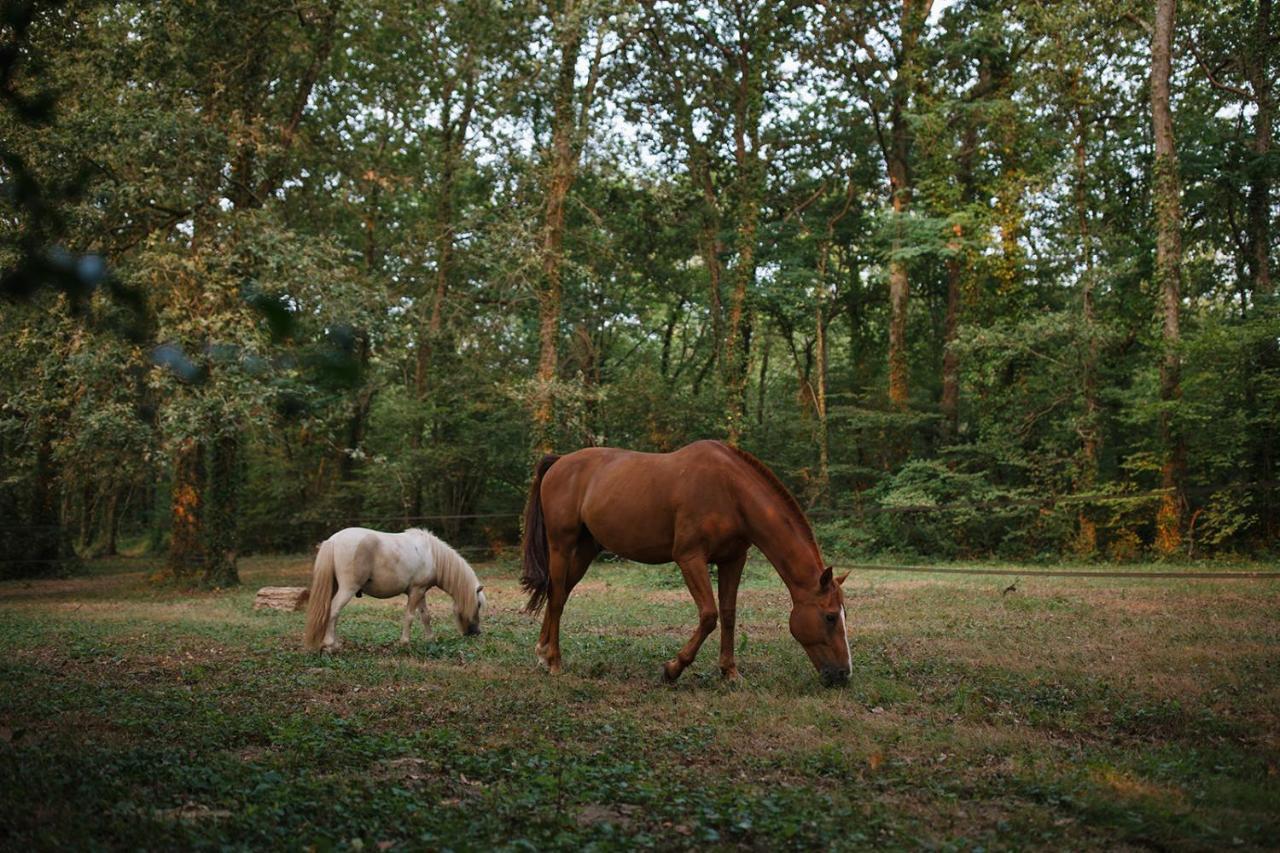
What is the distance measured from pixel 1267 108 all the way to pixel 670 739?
21.6 metres

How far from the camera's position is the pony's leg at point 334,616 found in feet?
30.4

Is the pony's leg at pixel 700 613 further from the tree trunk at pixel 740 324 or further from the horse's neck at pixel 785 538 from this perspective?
the tree trunk at pixel 740 324

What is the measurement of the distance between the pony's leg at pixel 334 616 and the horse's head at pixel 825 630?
4322 millimetres

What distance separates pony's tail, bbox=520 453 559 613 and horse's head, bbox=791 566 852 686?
2.33 m

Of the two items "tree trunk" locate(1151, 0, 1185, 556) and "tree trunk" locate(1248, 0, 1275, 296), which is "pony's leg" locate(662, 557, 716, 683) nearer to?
"tree trunk" locate(1151, 0, 1185, 556)

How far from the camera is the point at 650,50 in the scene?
77.5 feet

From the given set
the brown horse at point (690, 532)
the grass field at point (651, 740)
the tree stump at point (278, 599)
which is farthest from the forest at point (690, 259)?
the brown horse at point (690, 532)

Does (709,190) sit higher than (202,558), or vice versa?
(709,190)

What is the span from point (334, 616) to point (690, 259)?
22504mm

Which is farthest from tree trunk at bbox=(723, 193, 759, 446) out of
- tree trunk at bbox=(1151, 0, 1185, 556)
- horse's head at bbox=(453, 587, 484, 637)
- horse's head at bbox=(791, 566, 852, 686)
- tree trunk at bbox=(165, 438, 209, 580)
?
horse's head at bbox=(791, 566, 852, 686)

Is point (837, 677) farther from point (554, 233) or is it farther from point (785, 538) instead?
point (554, 233)

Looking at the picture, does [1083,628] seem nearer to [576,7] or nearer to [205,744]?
[205,744]

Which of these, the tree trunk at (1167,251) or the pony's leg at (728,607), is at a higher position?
the tree trunk at (1167,251)

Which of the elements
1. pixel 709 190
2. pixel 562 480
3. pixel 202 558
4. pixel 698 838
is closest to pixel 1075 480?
pixel 709 190
